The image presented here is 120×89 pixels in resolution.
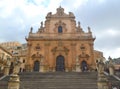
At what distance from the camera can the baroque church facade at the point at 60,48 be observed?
33.9 meters

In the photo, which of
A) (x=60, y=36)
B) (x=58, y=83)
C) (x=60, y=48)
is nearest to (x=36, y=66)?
(x=60, y=48)

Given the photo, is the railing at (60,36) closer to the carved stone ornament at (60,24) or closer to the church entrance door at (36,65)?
the carved stone ornament at (60,24)

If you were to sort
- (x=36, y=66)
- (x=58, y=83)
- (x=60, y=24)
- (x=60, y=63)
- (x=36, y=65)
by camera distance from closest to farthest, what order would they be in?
1. (x=58, y=83)
2. (x=36, y=66)
3. (x=36, y=65)
4. (x=60, y=63)
5. (x=60, y=24)

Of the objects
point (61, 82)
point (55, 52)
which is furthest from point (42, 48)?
point (61, 82)

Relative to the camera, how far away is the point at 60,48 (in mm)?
35281

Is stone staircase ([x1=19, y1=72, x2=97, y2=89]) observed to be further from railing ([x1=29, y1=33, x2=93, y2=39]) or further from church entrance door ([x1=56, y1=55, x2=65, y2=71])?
railing ([x1=29, y1=33, x2=93, y2=39])

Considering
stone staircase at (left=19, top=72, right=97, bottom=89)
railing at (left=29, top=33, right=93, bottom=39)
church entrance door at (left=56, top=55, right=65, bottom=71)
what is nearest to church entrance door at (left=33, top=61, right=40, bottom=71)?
church entrance door at (left=56, top=55, right=65, bottom=71)

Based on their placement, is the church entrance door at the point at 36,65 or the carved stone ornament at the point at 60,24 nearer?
the church entrance door at the point at 36,65

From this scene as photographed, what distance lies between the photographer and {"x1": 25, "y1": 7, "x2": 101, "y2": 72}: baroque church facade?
33.9 meters

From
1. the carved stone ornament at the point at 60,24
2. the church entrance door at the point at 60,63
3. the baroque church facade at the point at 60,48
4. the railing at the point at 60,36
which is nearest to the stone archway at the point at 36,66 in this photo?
the baroque church facade at the point at 60,48

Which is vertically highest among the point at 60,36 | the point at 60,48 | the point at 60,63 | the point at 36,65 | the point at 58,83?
the point at 60,36

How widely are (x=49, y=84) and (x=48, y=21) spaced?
21253 millimetres

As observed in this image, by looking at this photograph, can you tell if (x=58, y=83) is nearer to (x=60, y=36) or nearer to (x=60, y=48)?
(x=60, y=48)

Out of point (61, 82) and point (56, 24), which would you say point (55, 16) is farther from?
point (61, 82)
